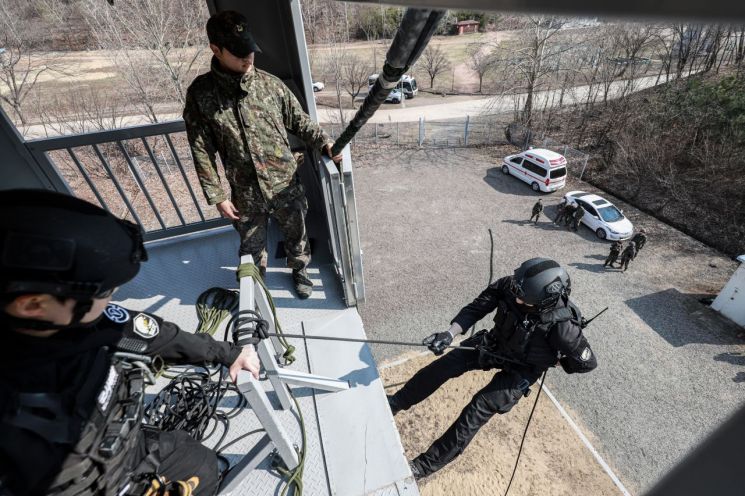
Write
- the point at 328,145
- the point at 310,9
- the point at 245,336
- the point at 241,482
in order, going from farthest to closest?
the point at 310,9
the point at 328,145
the point at 241,482
the point at 245,336

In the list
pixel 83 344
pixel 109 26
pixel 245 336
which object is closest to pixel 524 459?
pixel 245 336

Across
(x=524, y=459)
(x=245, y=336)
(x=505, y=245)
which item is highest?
(x=245, y=336)

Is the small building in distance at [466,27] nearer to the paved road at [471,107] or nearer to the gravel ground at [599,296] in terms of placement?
the paved road at [471,107]

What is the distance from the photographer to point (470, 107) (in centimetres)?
2317

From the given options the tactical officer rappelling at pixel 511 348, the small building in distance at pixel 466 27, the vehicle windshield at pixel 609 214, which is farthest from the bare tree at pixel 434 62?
the tactical officer rappelling at pixel 511 348

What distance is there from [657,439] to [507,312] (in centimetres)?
447

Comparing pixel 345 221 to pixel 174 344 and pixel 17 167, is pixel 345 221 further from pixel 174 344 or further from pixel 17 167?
pixel 17 167

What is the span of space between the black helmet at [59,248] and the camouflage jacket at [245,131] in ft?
6.07

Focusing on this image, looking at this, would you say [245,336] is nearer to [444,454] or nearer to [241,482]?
[241,482]

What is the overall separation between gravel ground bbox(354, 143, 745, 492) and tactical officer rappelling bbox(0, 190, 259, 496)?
5232 mm

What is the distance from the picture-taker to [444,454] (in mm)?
3559

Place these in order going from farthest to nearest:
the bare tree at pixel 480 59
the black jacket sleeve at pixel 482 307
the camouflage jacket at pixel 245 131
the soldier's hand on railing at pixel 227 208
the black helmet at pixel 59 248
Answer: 1. the bare tree at pixel 480 59
2. the black jacket sleeve at pixel 482 307
3. the soldier's hand on railing at pixel 227 208
4. the camouflage jacket at pixel 245 131
5. the black helmet at pixel 59 248

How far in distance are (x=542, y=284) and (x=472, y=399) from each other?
134cm

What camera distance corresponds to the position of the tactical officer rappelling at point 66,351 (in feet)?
3.61
